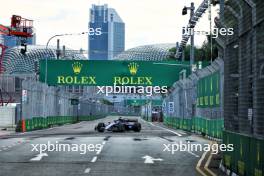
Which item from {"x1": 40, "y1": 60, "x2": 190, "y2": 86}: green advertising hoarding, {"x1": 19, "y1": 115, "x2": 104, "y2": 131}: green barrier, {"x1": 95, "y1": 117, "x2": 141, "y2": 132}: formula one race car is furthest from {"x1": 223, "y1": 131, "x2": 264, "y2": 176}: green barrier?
{"x1": 40, "y1": 60, "x2": 190, "y2": 86}: green advertising hoarding

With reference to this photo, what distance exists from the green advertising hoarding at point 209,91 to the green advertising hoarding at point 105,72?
1818 centimetres

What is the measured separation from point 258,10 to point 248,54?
1.52 m

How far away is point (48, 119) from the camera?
232 ft

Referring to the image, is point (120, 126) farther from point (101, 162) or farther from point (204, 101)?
point (101, 162)

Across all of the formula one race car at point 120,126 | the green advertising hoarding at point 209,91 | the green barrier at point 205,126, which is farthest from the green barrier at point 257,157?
the formula one race car at point 120,126

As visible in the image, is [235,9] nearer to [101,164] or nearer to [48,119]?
[101,164]

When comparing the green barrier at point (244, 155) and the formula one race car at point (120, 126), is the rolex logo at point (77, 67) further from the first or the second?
the green barrier at point (244, 155)

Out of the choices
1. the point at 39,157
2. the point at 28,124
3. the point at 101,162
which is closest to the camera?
the point at 101,162

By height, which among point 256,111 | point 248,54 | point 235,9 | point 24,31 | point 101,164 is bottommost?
point 101,164

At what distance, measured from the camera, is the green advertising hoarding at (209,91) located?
39.7 meters

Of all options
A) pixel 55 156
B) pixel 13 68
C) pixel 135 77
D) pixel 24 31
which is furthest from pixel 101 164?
pixel 13 68

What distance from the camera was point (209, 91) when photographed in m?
43.7

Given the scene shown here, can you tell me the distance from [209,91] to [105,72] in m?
26.7

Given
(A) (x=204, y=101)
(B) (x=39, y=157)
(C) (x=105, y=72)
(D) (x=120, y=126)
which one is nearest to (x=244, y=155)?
(B) (x=39, y=157)
